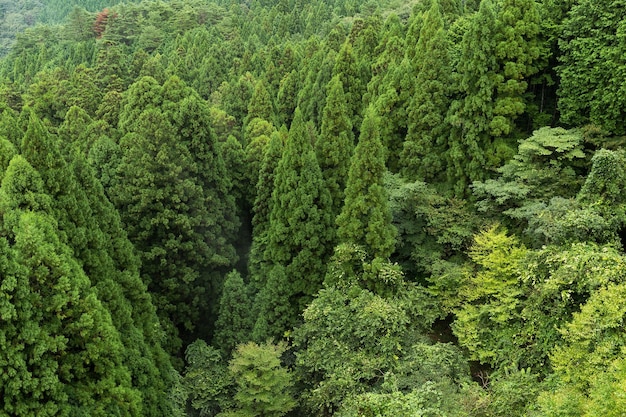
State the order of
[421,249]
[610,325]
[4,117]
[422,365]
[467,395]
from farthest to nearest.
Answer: [421,249], [4,117], [422,365], [467,395], [610,325]

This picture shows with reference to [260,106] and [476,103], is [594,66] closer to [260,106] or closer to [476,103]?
[476,103]

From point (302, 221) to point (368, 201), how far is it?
9.96 feet

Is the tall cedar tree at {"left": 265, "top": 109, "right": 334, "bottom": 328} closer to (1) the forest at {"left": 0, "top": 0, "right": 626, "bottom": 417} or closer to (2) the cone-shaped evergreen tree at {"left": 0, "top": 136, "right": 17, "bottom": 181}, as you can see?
(1) the forest at {"left": 0, "top": 0, "right": 626, "bottom": 417}

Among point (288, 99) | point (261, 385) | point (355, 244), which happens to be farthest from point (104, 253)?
point (288, 99)

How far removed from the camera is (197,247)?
2109 cm

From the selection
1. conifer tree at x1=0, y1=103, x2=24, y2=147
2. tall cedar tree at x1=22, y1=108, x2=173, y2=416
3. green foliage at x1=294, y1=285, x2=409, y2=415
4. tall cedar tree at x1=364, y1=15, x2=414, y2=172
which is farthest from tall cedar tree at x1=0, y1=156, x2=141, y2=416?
tall cedar tree at x1=364, y1=15, x2=414, y2=172

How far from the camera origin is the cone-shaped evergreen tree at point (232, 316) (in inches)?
789

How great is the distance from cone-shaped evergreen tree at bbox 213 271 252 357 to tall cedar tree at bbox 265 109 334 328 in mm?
1881

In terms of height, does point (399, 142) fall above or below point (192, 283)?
above

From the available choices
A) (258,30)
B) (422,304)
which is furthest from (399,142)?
(258,30)

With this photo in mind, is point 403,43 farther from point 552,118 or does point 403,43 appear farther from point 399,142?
point 552,118

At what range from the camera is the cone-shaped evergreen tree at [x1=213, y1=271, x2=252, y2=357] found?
2003 centimetres

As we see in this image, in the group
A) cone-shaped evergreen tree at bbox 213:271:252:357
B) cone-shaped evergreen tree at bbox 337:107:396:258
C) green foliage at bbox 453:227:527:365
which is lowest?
cone-shaped evergreen tree at bbox 213:271:252:357

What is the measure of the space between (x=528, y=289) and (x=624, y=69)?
8.29 meters
